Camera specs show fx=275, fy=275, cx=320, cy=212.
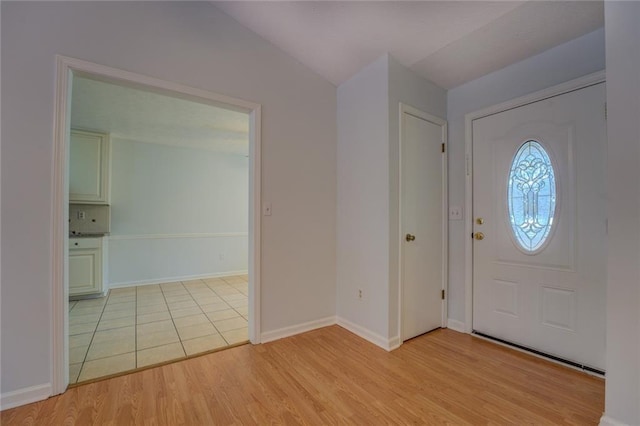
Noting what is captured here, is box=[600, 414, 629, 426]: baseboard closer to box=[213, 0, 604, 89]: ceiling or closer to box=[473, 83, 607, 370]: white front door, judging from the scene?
box=[473, 83, 607, 370]: white front door

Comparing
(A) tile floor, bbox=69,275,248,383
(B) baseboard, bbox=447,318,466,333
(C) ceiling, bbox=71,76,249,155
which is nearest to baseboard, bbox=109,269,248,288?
(A) tile floor, bbox=69,275,248,383

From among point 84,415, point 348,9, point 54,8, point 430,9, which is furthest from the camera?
point 348,9

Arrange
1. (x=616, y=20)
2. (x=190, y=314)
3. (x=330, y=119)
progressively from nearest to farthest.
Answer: (x=616, y=20) → (x=330, y=119) → (x=190, y=314)

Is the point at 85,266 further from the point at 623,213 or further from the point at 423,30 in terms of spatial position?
the point at 623,213

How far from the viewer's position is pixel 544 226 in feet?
7.16

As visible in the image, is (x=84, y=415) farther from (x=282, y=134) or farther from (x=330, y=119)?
(x=330, y=119)

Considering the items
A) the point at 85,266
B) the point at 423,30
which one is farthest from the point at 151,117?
the point at 423,30

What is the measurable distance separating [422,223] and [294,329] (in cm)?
156

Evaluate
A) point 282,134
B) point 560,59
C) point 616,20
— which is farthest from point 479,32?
point 282,134

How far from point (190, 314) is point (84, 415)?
165 centimetres

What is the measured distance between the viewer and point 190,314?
124 inches

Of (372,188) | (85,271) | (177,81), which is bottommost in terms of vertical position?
(85,271)

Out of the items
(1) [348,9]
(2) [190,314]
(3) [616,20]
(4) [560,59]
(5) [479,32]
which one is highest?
(1) [348,9]

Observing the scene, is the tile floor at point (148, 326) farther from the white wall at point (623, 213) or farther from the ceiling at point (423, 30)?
the ceiling at point (423, 30)
